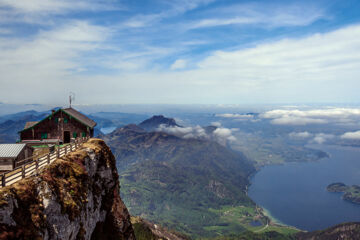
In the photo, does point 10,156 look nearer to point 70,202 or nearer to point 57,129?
point 70,202

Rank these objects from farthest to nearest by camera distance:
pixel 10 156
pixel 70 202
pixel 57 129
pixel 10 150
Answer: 1. pixel 57 129
2. pixel 10 150
3. pixel 10 156
4. pixel 70 202

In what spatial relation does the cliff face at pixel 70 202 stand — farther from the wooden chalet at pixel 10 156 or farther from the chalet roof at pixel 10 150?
the chalet roof at pixel 10 150

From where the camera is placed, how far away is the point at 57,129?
54.5 m

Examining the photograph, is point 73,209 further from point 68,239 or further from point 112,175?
point 112,175

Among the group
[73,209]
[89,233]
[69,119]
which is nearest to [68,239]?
[73,209]

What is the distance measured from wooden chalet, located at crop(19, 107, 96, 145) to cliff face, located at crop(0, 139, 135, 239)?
1725cm

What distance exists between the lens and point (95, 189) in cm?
3209

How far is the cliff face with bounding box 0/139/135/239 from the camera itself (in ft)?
57.5

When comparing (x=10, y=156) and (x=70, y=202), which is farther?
(x=10, y=156)

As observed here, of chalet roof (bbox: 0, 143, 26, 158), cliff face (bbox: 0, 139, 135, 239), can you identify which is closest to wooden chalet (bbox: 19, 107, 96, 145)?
cliff face (bbox: 0, 139, 135, 239)

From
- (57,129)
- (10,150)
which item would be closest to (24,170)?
(10,150)

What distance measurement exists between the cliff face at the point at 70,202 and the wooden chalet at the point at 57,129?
1725 centimetres

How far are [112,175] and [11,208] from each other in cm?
2240

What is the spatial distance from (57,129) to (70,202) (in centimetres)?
3634
